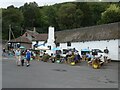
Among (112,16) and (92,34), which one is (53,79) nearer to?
(92,34)

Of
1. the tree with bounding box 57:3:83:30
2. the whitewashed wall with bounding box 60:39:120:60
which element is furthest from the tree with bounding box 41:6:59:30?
the whitewashed wall with bounding box 60:39:120:60

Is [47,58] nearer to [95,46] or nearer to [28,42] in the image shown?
[95,46]

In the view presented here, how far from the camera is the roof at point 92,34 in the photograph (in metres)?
44.8

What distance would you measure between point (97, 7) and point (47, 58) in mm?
58604

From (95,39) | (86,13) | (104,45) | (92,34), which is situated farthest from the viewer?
(86,13)

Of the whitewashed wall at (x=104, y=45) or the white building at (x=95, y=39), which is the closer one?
the whitewashed wall at (x=104, y=45)

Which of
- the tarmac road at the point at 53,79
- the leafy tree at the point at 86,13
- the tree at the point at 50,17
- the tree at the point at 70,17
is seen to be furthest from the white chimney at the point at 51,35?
the tree at the point at 50,17

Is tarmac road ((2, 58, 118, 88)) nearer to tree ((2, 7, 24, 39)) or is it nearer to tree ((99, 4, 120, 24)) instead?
tree ((99, 4, 120, 24))

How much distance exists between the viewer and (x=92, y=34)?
49375 millimetres

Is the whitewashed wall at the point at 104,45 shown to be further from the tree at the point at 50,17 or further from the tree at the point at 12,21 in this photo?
the tree at the point at 12,21

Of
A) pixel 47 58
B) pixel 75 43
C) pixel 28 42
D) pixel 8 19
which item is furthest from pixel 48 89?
pixel 8 19

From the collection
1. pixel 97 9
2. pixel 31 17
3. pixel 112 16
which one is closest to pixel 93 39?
pixel 112 16

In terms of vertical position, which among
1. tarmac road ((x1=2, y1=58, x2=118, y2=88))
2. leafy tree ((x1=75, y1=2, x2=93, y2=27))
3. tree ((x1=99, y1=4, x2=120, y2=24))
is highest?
leafy tree ((x1=75, y1=2, x2=93, y2=27))

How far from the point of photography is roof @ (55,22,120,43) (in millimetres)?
44781
